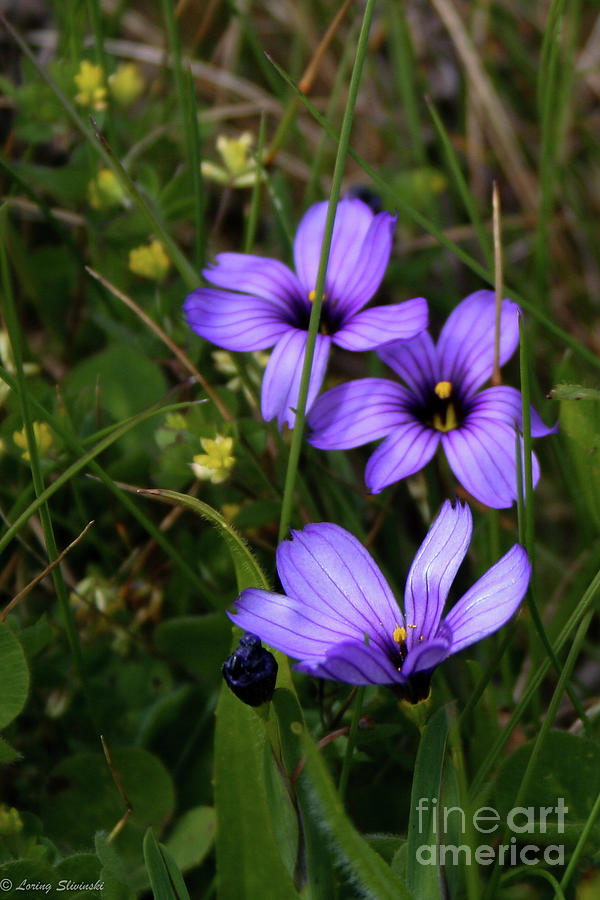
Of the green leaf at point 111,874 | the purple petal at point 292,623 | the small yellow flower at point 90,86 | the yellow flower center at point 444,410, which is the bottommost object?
the green leaf at point 111,874

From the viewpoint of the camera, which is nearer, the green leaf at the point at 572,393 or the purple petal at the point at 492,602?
the purple petal at the point at 492,602

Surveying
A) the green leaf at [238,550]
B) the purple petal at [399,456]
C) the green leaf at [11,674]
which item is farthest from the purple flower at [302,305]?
the green leaf at [11,674]

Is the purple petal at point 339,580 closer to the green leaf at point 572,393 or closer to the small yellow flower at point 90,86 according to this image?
the green leaf at point 572,393

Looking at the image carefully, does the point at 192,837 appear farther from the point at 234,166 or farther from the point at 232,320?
the point at 234,166

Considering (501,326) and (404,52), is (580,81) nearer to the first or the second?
(404,52)

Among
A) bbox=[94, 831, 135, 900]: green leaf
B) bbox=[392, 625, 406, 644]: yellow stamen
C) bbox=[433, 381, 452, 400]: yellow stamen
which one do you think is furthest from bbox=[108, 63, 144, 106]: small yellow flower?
bbox=[94, 831, 135, 900]: green leaf

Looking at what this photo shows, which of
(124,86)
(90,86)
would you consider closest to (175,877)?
(90,86)

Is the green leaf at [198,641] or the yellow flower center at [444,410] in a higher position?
the yellow flower center at [444,410]
